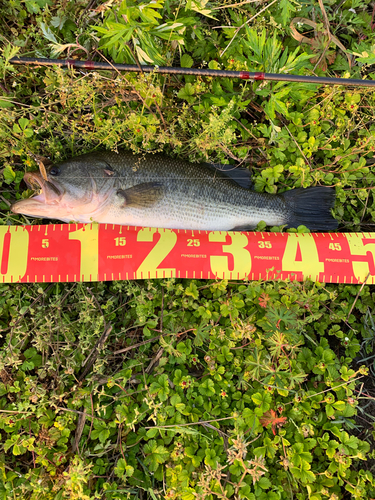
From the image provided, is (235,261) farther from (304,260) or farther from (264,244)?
(304,260)

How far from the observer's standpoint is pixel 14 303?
286cm

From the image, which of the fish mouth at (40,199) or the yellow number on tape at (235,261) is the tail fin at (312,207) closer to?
the yellow number on tape at (235,261)

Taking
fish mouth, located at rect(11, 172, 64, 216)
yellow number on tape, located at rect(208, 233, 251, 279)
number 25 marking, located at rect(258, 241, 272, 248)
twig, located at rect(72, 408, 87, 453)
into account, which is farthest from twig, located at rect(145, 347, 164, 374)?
fish mouth, located at rect(11, 172, 64, 216)

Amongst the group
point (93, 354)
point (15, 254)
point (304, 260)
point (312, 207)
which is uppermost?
point (312, 207)

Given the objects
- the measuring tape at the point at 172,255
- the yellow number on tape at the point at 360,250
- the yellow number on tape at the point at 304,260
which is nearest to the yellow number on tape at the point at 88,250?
the measuring tape at the point at 172,255

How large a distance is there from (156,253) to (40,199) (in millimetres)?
1136

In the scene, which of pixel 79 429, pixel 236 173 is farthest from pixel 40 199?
pixel 79 429

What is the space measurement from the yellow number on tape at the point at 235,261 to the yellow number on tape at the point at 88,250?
1070 mm

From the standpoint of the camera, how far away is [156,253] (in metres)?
2.84

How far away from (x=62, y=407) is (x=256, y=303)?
1910mm

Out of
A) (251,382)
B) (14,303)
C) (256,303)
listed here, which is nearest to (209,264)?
(256,303)

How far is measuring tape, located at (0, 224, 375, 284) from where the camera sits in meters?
2.78

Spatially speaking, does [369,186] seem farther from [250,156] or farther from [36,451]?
[36,451]

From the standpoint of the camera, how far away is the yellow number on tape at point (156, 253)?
2.79m
